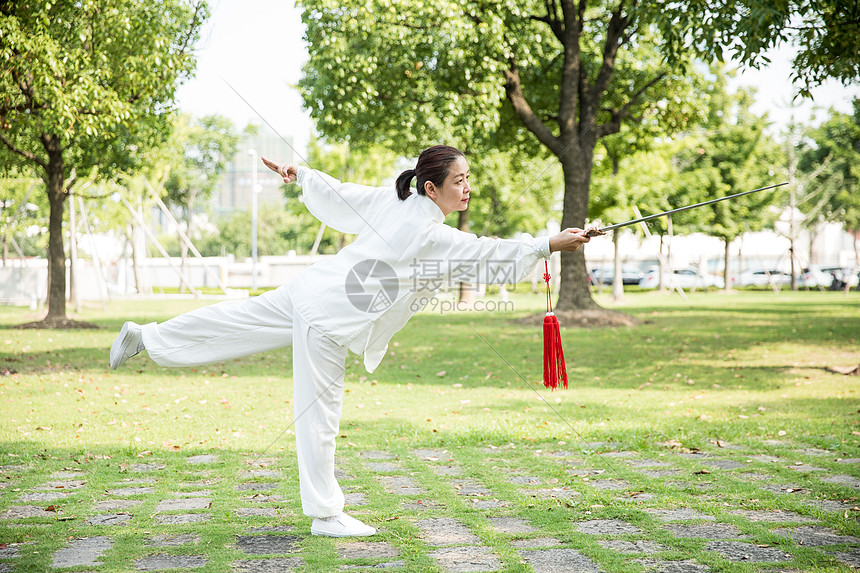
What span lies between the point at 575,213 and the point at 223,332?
47.3ft

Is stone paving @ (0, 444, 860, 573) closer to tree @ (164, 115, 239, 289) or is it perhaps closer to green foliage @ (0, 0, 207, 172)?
green foliage @ (0, 0, 207, 172)

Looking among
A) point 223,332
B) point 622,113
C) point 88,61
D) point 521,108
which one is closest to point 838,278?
point 622,113

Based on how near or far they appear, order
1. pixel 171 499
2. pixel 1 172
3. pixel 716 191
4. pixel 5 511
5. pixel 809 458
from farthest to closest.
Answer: pixel 716 191
pixel 1 172
pixel 809 458
pixel 171 499
pixel 5 511

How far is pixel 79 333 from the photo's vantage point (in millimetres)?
16312

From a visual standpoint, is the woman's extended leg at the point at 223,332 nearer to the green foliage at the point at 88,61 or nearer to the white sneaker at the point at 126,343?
the white sneaker at the point at 126,343

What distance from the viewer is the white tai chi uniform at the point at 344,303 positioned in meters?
3.82

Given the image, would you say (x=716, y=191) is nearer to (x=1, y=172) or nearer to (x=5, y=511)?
(x=1, y=172)

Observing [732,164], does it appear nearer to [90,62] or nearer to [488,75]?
[488,75]

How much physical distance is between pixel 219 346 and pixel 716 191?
3466cm

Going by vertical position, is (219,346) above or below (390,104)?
below

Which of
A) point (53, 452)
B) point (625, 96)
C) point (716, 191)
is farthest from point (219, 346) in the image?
point (716, 191)

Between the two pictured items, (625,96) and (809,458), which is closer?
(809,458)

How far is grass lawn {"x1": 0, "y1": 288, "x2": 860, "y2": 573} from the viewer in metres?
4.05

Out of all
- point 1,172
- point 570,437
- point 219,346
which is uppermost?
point 1,172
